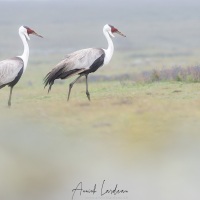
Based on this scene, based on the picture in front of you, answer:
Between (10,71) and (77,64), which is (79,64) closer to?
(77,64)

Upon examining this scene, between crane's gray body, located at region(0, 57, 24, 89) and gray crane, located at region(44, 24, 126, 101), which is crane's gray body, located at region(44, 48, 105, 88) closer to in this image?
gray crane, located at region(44, 24, 126, 101)

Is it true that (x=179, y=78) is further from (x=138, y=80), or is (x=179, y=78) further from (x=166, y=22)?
(x=166, y=22)

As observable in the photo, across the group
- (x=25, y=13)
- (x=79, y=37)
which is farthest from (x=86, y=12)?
(x=79, y=37)

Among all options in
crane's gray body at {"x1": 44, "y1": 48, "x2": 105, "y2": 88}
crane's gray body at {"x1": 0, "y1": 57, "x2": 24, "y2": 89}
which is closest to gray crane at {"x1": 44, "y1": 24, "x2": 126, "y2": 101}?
crane's gray body at {"x1": 44, "y1": 48, "x2": 105, "y2": 88}

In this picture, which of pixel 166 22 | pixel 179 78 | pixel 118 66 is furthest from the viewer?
pixel 166 22

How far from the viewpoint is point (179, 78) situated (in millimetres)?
20078

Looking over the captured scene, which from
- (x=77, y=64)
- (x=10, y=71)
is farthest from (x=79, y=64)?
(x=10, y=71)

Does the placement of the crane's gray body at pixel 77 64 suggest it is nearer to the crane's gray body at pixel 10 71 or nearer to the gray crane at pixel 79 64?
the gray crane at pixel 79 64

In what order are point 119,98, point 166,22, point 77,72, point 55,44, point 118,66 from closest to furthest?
point 77,72
point 119,98
point 118,66
point 55,44
point 166,22

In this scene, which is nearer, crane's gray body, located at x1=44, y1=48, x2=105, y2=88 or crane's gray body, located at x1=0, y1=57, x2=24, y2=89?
crane's gray body, located at x1=44, y1=48, x2=105, y2=88

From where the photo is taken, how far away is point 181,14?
93.5 m

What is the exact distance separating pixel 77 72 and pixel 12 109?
1.70 m

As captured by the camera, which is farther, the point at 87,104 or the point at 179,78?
the point at 179,78

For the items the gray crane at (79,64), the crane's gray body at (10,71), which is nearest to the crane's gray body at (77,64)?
the gray crane at (79,64)
